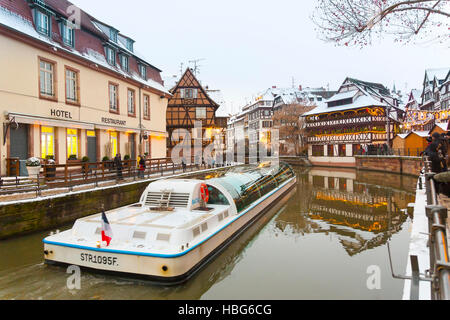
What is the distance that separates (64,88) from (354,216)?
14.4m

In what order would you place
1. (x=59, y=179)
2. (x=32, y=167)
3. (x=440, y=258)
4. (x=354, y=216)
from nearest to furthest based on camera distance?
1. (x=440, y=258)
2. (x=32, y=167)
3. (x=59, y=179)
4. (x=354, y=216)

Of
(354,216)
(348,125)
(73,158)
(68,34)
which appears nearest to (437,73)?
(348,125)

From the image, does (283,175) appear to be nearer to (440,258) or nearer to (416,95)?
(440,258)

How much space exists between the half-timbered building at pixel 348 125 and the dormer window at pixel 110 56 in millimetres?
30996

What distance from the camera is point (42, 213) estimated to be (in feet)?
32.3

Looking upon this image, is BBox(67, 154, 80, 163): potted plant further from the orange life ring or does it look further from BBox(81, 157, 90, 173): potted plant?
the orange life ring

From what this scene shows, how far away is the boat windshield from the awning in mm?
8397

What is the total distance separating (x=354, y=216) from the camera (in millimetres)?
12719

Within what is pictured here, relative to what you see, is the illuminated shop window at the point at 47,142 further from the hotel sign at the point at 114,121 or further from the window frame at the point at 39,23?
the window frame at the point at 39,23

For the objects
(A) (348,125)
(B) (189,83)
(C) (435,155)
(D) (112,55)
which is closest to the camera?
(C) (435,155)

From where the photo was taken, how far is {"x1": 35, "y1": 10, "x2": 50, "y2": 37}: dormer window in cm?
1416

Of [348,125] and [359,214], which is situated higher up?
[348,125]

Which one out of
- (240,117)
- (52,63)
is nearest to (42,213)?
(52,63)
